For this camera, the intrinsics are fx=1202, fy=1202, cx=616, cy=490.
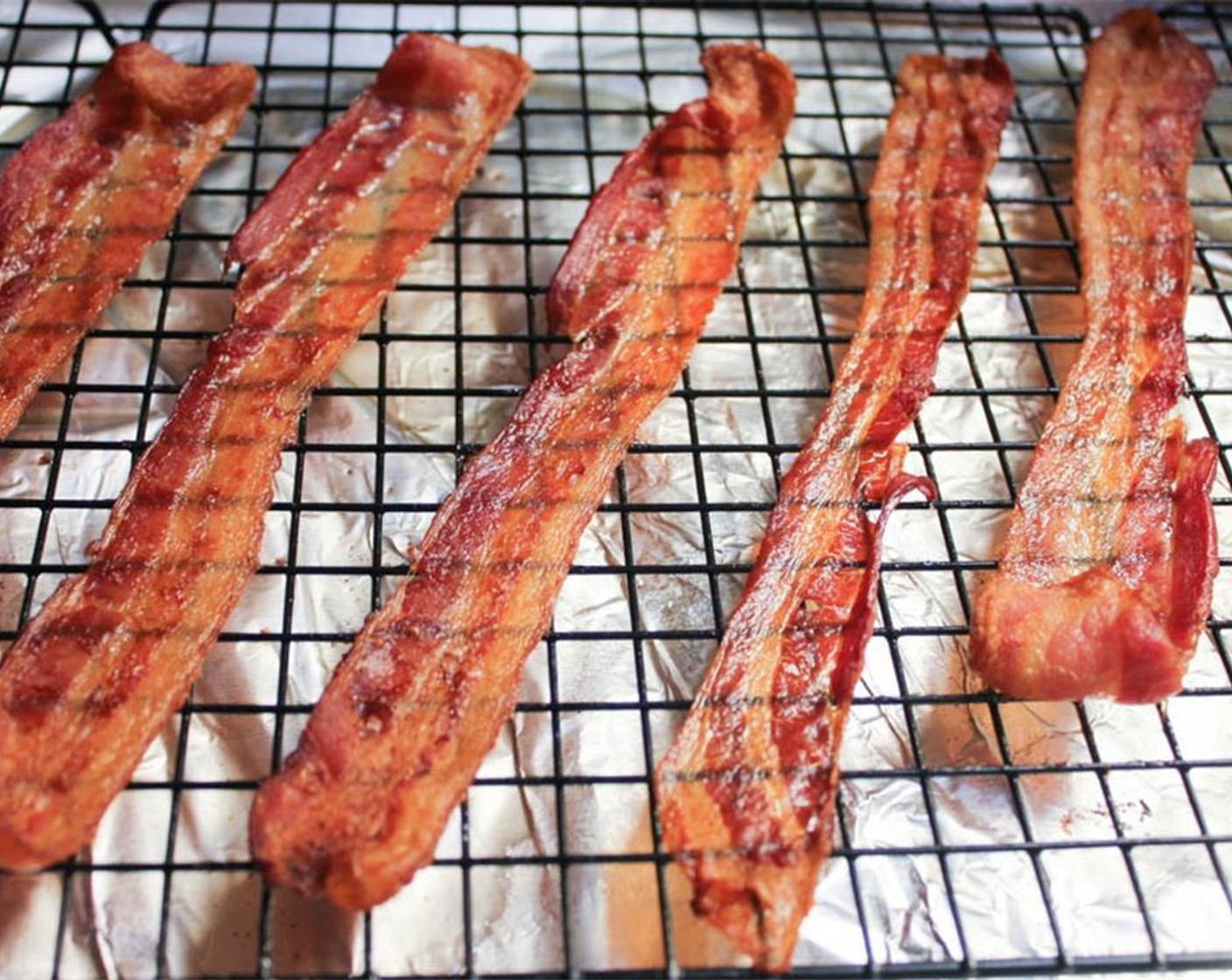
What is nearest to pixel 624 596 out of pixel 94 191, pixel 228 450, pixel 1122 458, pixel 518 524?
pixel 518 524

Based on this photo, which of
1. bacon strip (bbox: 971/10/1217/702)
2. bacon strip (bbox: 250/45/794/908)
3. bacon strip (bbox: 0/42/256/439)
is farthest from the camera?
bacon strip (bbox: 0/42/256/439)

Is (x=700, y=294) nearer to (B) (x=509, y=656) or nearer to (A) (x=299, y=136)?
(B) (x=509, y=656)

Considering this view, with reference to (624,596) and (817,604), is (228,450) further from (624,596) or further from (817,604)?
(817,604)

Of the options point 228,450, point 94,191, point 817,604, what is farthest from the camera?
point 94,191

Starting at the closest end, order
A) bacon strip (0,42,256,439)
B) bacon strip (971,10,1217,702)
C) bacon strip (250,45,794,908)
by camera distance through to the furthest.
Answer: bacon strip (250,45,794,908) < bacon strip (971,10,1217,702) < bacon strip (0,42,256,439)

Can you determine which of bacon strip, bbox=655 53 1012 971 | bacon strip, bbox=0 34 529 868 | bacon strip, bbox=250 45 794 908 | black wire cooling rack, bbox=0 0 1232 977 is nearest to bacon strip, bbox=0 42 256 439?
black wire cooling rack, bbox=0 0 1232 977

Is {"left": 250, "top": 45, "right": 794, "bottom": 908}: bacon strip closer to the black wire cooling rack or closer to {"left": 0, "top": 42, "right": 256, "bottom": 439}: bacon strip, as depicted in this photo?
the black wire cooling rack

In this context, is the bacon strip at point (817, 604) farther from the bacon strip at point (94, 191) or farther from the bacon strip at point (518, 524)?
the bacon strip at point (94, 191)

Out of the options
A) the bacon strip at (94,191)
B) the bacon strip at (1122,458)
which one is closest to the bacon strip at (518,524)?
the bacon strip at (1122,458)
